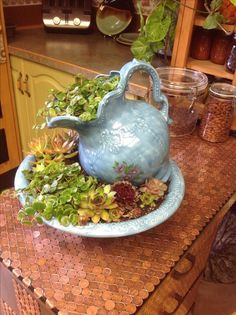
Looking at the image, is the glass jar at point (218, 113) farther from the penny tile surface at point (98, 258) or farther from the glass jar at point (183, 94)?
the penny tile surface at point (98, 258)

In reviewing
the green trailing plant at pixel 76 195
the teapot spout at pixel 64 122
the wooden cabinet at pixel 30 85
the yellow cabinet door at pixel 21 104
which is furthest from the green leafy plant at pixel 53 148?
the yellow cabinet door at pixel 21 104

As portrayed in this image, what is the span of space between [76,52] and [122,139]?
3.43 ft

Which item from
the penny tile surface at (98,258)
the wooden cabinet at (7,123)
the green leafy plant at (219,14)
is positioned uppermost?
the green leafy plant at (219,14)

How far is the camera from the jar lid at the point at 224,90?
3.09 ft

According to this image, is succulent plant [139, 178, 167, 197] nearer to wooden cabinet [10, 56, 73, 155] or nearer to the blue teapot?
the blue teapot

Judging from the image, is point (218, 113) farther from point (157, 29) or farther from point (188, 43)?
point (157, 29)

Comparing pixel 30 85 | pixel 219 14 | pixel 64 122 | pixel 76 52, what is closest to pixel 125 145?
pixel 64 122

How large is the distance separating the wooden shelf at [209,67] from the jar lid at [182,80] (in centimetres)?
2

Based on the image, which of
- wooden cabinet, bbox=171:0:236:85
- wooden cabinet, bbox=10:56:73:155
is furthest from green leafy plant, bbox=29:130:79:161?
wooden cabinet, bbox=10:56:73:155

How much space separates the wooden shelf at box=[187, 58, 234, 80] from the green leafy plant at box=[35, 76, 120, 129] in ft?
1.58

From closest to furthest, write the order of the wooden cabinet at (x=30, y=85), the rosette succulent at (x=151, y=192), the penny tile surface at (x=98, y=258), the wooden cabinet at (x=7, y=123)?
the penny tile surface at (x=98, y=258), the rosette succulent at (x=151, y=192), the wooden cabinet at (x=30, y=85), the wooden cabinet at (x=7, y=123)

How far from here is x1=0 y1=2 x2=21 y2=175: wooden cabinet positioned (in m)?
1.58

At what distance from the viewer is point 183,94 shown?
1017 mm

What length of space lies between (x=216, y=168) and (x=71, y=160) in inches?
16.5
